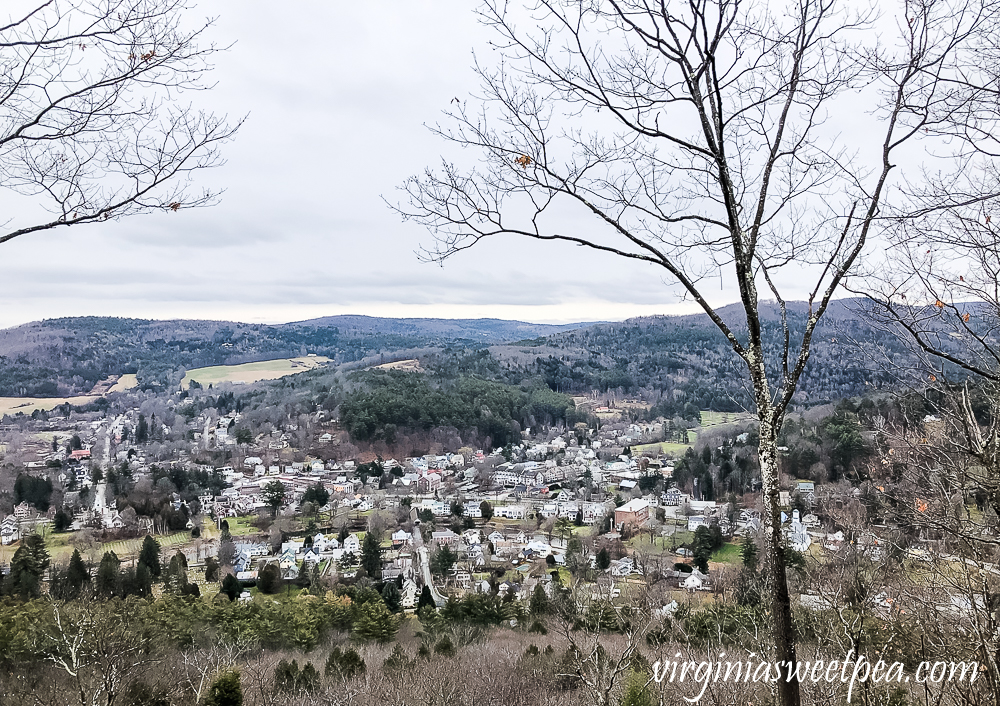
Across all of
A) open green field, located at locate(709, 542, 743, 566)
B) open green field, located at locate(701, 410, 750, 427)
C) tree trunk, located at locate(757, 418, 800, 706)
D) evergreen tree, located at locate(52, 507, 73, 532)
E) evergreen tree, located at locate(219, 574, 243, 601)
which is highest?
tree trunk, located at locate(757, 418, 800, 706)

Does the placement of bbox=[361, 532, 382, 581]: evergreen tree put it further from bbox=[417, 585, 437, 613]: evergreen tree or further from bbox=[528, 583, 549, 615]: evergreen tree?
bbox=[528, 583, 549, 615]: evergreen tree

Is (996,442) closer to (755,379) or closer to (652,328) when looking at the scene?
(755,379)

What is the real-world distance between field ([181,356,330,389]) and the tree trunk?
57.9m

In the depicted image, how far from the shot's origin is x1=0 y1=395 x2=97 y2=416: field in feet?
142

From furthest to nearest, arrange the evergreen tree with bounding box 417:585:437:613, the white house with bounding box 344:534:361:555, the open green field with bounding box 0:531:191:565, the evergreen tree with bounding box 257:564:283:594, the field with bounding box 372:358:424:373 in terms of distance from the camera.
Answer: the field with bounding box 372:358:424:373
the white house with bounding box 344:534:361:555
the open green field with bounding box 0:531:191:565
the evergreen tree with bounding box 257:564:283:594
the evergreen tree with bounding box 417:585:437:613

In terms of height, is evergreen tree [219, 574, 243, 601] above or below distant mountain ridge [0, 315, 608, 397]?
below

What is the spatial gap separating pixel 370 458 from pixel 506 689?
33364 mm

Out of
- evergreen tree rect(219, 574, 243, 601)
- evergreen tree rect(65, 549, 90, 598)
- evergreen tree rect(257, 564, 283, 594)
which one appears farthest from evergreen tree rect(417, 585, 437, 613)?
evergreen tree rect(65, 549, 90, 598)

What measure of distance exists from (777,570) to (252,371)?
62307mm

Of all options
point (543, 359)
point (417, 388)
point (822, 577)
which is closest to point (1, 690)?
point (822, 577)

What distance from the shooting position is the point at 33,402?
149 feet

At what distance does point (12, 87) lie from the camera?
8.74ft

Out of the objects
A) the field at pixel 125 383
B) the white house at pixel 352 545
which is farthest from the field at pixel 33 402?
the white house at pixel 352 545

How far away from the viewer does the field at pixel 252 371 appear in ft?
184
